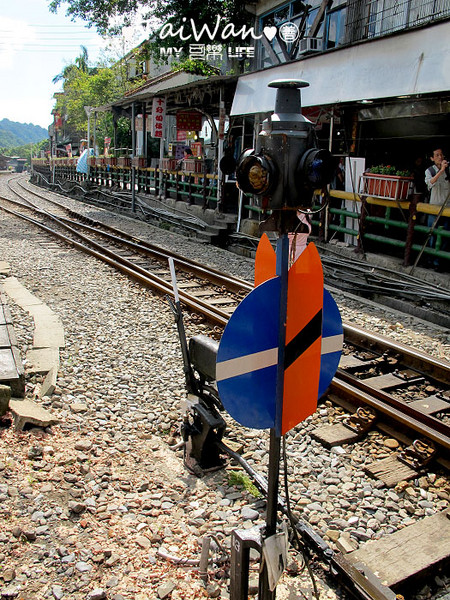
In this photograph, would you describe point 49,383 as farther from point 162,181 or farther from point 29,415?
point 162,181

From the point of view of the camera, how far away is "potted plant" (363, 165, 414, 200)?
9.53 metres

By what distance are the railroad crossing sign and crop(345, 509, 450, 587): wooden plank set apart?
4.22 feet

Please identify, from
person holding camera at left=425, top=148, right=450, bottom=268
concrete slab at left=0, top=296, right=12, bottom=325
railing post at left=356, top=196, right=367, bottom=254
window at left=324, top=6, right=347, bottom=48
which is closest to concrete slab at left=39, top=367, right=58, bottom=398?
concrete slab at left=0, top=296, right=12, bottom=325

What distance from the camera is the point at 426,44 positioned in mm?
8586

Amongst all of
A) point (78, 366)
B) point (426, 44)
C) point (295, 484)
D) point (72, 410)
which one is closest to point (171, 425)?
point (72, 410)

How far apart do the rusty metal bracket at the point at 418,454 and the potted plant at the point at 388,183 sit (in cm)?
653

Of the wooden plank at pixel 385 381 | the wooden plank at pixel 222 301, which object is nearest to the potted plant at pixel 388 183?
the wooden plank at pixel 222 301

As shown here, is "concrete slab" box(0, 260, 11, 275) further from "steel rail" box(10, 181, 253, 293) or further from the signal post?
the signal post

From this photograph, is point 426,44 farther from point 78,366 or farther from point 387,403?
point 78,366

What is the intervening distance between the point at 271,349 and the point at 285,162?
2.34ft

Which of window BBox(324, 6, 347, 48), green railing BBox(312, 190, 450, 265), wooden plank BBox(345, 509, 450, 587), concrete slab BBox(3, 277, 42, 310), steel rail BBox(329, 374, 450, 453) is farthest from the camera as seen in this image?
window BBox(324, 6, 347, 48)

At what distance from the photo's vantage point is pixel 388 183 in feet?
31.9

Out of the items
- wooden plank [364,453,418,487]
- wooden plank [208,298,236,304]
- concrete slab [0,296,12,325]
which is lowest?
wooden plank [364,453,418,487]

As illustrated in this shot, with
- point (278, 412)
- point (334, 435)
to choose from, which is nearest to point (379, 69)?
point (334, 435)
